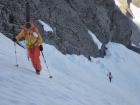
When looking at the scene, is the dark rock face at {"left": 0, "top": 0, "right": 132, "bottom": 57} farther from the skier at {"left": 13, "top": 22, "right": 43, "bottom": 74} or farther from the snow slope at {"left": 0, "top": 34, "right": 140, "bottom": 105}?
the skier at {"left": 13, "top": 22, "right": 43, "bottom": 74}

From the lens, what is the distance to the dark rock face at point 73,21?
24.6 m

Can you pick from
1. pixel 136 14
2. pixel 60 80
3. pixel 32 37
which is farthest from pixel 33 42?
pixel 136 14

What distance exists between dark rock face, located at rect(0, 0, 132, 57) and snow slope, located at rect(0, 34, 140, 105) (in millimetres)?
1540

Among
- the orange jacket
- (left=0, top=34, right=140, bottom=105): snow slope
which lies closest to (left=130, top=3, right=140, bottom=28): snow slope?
(left=0, top=34, right=140, bottom=105): snow slope

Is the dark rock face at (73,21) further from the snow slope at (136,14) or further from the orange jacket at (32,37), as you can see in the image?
the snow slope at (136,14)

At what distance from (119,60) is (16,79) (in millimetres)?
27709

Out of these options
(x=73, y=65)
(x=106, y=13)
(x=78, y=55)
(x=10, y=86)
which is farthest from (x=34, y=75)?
(x=106, y=13)

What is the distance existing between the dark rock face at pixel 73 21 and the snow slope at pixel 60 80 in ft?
5.05

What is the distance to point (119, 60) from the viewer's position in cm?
3894

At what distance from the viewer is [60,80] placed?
16.0 meters

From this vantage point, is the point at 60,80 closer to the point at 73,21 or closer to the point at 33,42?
the point at 33,42

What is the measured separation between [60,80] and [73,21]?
17690 millimetres

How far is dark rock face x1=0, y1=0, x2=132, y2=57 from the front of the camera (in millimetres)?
24562

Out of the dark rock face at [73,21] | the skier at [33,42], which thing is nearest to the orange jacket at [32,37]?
the skier at [33,42]
